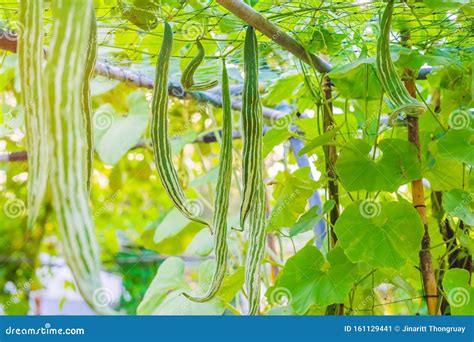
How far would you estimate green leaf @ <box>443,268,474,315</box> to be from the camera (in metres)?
1.03

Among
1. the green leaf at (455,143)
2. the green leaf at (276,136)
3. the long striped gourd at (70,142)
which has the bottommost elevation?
the long striped gourd at (70,142)

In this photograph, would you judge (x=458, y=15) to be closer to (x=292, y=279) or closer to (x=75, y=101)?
(x=292, y=279)

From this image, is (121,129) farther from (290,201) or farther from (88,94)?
(88,94)

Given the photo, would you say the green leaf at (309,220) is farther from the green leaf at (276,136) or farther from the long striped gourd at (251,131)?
the long striped gourd at (251,131)

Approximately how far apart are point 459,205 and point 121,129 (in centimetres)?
72

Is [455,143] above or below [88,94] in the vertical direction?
above

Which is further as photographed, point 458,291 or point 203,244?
point 203,244

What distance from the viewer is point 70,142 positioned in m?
0.35

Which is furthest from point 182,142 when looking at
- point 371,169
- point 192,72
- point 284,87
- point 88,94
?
point 88,94

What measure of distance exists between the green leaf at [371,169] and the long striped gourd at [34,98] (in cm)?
66

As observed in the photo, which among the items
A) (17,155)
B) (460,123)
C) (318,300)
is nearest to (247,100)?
(318,300)

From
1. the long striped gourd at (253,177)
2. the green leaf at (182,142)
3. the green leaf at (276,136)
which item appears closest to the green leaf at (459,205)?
the green leaf at (276,136)

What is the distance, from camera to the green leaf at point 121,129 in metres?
1.31
